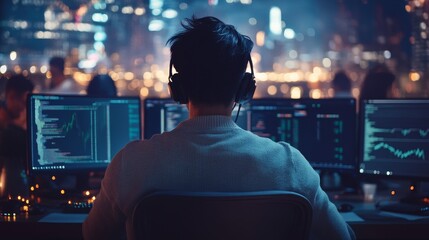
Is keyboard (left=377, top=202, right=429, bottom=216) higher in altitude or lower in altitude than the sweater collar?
lower

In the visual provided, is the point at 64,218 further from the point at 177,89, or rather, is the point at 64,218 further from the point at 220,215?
the point at 220,215

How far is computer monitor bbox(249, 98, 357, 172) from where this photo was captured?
235 cm

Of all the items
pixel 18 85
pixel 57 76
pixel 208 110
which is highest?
pixel 57 76

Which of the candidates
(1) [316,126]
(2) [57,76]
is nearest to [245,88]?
(1) [316,126]

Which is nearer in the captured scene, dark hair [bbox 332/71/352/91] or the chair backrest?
the chair backrest

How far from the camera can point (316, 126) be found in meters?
2.39

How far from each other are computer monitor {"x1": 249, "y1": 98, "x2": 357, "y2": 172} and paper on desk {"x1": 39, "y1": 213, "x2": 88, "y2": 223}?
0.94m

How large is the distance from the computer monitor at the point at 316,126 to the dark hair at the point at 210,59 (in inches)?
46.8

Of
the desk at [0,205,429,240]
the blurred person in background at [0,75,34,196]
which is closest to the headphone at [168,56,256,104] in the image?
the desk at [0,205,429,240]

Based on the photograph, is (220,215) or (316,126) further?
(316,126)

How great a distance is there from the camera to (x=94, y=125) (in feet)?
7.70

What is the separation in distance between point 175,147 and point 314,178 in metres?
0.34

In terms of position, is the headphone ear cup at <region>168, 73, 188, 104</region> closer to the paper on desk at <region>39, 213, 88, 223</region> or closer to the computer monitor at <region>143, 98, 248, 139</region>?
the paper on desk at <region>39, 213, 88, 223</region>

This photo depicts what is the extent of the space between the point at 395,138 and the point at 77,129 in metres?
1.43
